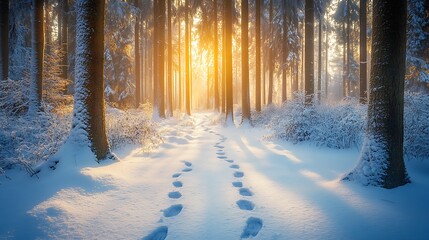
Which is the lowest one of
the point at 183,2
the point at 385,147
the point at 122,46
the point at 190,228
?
the point at 190,228

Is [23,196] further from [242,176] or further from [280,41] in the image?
[280,41]

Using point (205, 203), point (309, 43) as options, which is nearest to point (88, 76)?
point (205, 203)

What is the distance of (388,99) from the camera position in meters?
3.14

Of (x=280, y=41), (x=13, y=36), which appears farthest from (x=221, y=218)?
(x=280, y=41)

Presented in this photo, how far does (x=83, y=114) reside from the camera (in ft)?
13.9

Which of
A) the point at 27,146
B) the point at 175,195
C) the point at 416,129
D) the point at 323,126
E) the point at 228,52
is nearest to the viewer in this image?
the point at 175,195

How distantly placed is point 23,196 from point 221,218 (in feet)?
8.07

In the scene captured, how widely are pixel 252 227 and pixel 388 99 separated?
257 centimetres

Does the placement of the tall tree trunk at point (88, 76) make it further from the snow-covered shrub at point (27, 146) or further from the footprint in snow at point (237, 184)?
the footprint in snow at point (237, 184)

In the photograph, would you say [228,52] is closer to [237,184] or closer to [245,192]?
[237,184]

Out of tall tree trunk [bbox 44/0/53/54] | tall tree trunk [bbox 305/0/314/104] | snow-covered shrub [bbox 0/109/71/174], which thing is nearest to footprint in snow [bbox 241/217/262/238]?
snow-covered shrub [bbox 0/109/71/174]

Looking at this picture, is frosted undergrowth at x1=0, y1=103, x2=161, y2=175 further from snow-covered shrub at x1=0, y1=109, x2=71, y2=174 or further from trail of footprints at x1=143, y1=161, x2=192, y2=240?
trail of footprints at x1=143, y1=161, x2=192, y2=240

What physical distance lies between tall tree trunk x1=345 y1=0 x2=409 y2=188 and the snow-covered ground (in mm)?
209

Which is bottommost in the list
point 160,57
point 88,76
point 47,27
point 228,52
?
point 88,76
